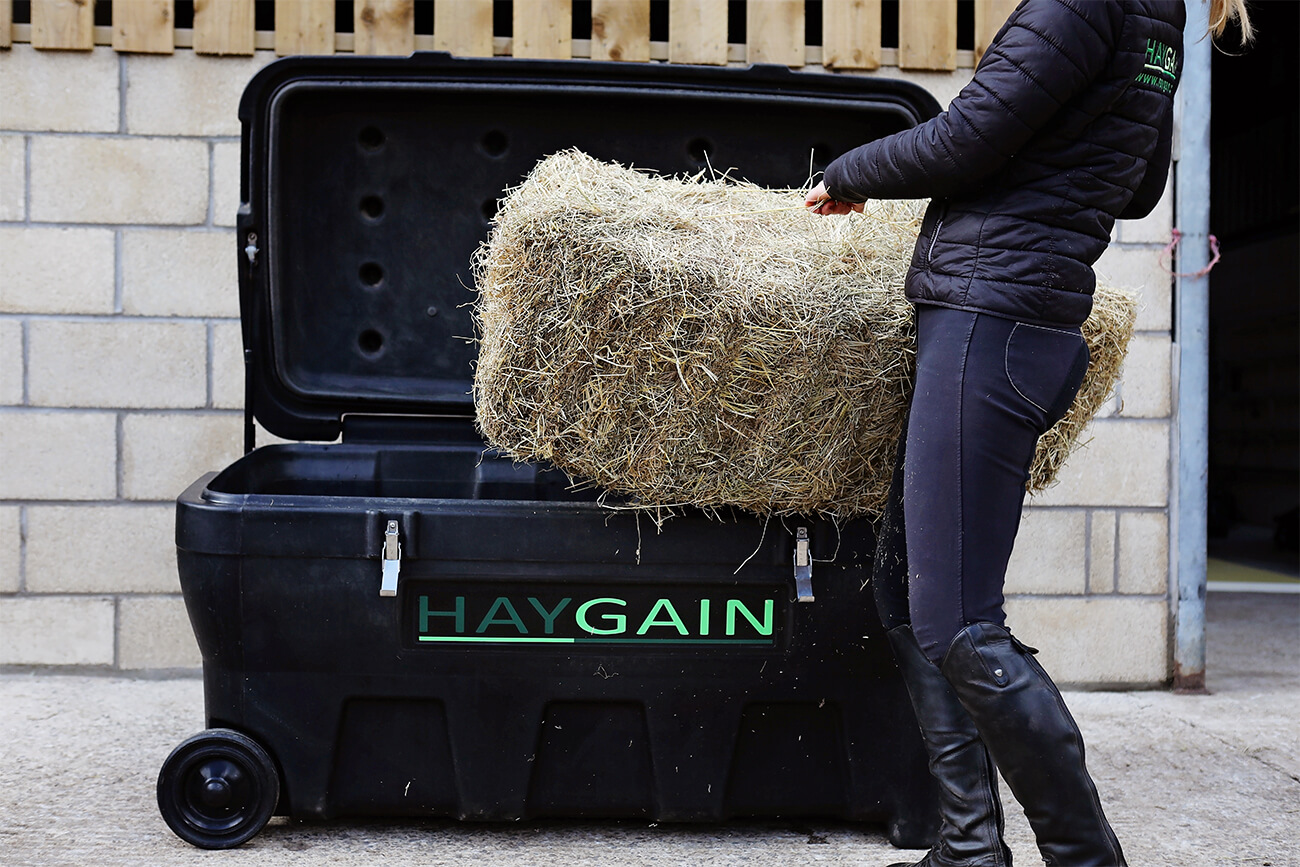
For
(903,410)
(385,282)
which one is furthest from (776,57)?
(903,410)

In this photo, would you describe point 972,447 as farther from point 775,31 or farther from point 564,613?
point 775,31

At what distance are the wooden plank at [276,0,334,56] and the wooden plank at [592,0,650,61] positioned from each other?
81cm

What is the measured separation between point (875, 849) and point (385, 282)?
175 cm

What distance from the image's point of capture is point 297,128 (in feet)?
8.48

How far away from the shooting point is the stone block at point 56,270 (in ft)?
10.8

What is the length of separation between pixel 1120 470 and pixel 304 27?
2929 millimetres

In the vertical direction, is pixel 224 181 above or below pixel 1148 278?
above

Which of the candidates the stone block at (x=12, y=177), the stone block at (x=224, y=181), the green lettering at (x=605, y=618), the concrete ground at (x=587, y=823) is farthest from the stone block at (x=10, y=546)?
the green lettering at (x=605, y=618)

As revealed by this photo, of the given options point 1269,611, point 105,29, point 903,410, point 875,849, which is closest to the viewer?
point 903,410

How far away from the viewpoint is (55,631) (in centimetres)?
334

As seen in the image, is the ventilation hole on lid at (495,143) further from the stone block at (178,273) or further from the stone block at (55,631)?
the stone block at (55,631)

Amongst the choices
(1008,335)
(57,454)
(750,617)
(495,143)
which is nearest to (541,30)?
(495,143)

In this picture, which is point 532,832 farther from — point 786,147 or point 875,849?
point 786,147

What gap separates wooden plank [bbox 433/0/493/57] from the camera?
130 inches
